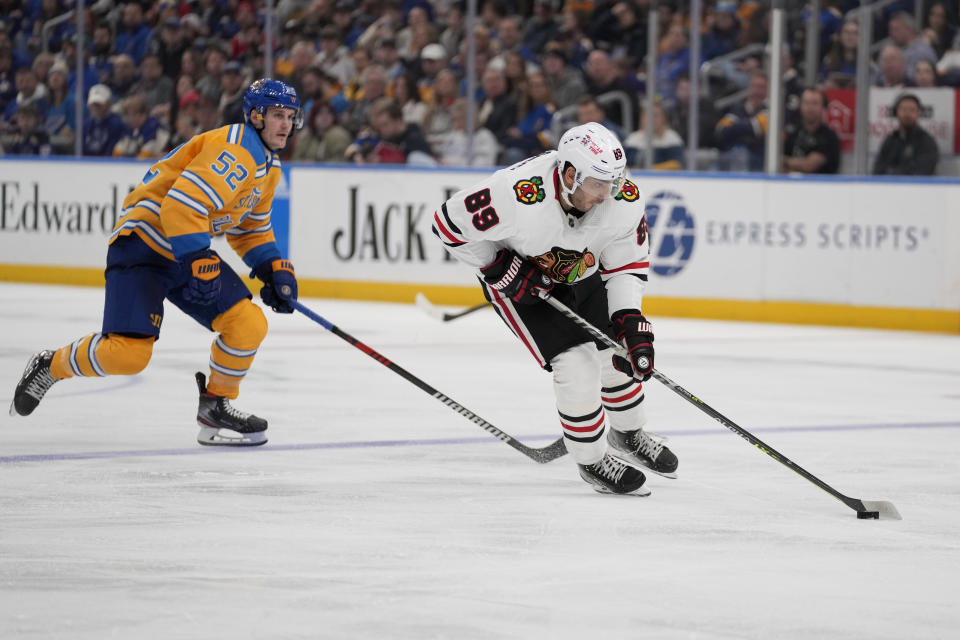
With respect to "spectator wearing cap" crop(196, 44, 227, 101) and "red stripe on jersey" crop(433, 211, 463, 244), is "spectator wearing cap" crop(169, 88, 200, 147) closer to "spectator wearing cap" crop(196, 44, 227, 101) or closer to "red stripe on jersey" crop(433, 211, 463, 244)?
"spectator wearing cap" crop(196, 44, 227, 101)

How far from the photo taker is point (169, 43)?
12.5 m

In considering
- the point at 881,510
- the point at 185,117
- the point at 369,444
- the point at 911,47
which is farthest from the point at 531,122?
the point at 881,510

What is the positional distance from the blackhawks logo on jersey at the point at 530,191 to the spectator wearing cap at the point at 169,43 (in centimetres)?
849

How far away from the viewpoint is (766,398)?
6590 millimetres

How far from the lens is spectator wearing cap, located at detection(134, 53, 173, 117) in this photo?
1229 cm

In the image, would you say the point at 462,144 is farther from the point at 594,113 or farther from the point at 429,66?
the point at 594,113

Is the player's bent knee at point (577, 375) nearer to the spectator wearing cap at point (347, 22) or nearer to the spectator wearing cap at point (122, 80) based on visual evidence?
the spectator wearing cap at point (347, 22)

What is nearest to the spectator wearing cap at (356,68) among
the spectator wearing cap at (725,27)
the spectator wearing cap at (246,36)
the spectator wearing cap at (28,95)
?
the spectator wearing cap at (246,36)

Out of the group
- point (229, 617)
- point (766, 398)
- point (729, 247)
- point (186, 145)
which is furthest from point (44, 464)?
point (729, 247)

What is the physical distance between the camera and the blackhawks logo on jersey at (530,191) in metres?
4.38

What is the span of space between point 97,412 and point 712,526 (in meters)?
2.65

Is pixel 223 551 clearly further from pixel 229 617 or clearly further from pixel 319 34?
pixel 319 34

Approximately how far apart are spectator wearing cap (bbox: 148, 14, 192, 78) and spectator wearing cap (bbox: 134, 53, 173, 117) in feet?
0.14

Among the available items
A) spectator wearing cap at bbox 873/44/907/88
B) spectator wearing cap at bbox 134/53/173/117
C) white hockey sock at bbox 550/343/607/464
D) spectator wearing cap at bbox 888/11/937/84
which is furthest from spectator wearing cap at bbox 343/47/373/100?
white hockey sock at bbox 550/343/607/464
